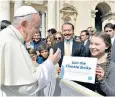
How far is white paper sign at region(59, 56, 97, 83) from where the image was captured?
3116mm

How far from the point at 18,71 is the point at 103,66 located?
1005 millimetres

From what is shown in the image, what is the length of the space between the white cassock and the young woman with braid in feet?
2.32

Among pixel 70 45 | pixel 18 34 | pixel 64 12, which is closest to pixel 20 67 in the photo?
pixel 18 34

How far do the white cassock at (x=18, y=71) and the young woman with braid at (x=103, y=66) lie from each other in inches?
27.8

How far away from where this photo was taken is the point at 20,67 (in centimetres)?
238

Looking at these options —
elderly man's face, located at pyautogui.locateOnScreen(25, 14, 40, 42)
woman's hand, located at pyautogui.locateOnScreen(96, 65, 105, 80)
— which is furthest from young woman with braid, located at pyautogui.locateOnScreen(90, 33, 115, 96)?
elderly man's face, located at pyautogui.locateOnScreen(25, 14, 40, 42)

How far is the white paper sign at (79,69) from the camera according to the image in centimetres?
312

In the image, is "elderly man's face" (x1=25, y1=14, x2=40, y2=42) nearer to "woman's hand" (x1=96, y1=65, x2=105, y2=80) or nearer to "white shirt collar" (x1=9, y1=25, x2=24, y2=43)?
"white shirt collar" (x1=9, y1=25, x2=24, y2=43)

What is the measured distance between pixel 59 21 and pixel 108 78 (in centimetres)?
2223

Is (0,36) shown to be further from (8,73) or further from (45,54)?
(45,54)

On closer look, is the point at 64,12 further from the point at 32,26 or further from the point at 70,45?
the point at 32,26

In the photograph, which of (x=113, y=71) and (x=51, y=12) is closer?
(x=113, y=71)

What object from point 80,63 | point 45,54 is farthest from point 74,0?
point 80,63

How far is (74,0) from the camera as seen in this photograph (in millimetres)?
25688
